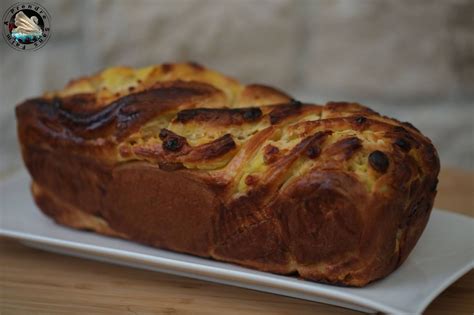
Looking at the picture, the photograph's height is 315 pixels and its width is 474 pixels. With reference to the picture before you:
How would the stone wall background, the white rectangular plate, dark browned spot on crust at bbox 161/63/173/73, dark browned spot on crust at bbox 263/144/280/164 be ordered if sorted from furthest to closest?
the stone wall background → dark browned spot on crust at bbox 161/63/173/73 → dark browned spot on crust at bbox 263/144/280/164 → the white rectangular plate

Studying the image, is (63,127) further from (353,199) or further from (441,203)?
(441,203)

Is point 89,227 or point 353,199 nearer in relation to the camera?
point 353,199

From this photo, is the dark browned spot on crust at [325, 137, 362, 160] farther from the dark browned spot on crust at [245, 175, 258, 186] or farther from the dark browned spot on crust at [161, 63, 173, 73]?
the dark browned spot on crust at [161, 63, 173, 73]

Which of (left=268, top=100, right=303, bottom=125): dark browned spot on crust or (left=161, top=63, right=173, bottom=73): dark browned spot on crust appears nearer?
(left=268, top=100, right=303, bottom=125): dark browned spot on crust

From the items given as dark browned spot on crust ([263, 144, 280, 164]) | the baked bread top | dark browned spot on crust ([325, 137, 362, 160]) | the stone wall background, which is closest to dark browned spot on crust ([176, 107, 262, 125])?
the baked bread top

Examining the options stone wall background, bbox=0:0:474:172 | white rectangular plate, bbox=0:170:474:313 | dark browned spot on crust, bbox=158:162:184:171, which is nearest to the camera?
white rectangular plate, bbox=0:170:474:313

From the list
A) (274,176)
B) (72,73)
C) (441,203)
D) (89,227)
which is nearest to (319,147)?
(274,176)

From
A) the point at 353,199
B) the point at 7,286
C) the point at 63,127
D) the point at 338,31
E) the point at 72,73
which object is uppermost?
the point at 338,31

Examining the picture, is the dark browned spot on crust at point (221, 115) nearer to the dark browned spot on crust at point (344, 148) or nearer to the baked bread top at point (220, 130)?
the baked bread top at point (220, 130)
